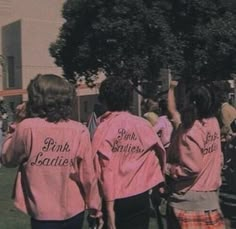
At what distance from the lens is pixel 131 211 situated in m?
4.48

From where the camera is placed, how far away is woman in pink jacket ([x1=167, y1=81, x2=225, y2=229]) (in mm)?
4441

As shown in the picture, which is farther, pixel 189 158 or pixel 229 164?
pixel 229 164

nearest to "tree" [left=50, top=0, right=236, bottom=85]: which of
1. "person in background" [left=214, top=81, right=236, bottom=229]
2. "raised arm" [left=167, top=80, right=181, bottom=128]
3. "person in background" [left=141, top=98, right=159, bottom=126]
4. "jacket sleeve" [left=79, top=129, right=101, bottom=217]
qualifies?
"person in background" [left=141, top=98, right=159, bottom=126]

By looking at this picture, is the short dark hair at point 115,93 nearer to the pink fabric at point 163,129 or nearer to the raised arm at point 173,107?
the raised arm at point 173,107

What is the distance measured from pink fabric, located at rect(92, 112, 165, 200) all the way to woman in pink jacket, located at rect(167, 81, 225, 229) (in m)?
0.17

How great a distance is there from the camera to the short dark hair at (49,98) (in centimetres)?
370

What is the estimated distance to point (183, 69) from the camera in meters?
21.9

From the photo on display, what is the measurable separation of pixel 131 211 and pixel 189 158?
1.81ft

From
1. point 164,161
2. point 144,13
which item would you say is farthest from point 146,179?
point 144,13

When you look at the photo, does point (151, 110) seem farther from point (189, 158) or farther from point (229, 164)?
point (189, 158)

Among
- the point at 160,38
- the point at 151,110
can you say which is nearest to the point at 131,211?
the point at 151,110

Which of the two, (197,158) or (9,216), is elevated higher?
(197,158)

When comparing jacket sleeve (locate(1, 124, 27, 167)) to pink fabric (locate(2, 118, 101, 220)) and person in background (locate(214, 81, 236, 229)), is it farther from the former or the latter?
person in background (locate(214, 81, 236, 229))

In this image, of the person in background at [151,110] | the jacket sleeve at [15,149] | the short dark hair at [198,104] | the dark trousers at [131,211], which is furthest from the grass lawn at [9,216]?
the jacket sleeve at [15,149]
